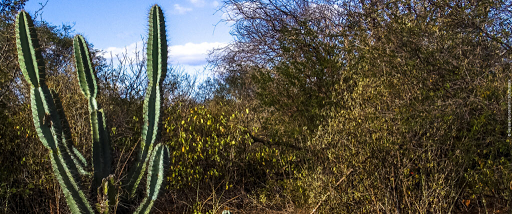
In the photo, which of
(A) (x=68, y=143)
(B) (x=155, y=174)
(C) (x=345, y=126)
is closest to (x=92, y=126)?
(A) (x=68, y=143)

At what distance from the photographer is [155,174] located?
16.6ft

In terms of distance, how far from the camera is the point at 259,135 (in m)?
7.80

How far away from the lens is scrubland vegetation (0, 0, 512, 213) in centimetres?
519

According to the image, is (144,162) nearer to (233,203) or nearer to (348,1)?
(233,203)

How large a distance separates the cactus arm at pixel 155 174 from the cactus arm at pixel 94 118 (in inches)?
23.5

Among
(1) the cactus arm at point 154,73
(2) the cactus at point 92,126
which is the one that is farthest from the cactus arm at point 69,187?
(1) the cactus arm at point 154,73

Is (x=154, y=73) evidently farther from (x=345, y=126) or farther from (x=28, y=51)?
(x=345, y=126)

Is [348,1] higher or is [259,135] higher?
[348,1]

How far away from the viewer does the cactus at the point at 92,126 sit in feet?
15.5

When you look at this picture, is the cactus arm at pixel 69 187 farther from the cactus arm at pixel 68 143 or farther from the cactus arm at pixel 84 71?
the cactus arm at pixel 84 71

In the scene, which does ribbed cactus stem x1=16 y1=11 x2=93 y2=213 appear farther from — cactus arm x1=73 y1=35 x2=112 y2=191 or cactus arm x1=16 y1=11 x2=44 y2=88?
cactus arm x1=73 y1=35 x2=112 y2=191

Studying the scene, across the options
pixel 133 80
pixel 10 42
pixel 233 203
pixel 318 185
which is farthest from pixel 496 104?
pixel 10 42

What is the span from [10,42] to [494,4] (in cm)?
662

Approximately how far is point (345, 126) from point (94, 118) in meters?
2.75
